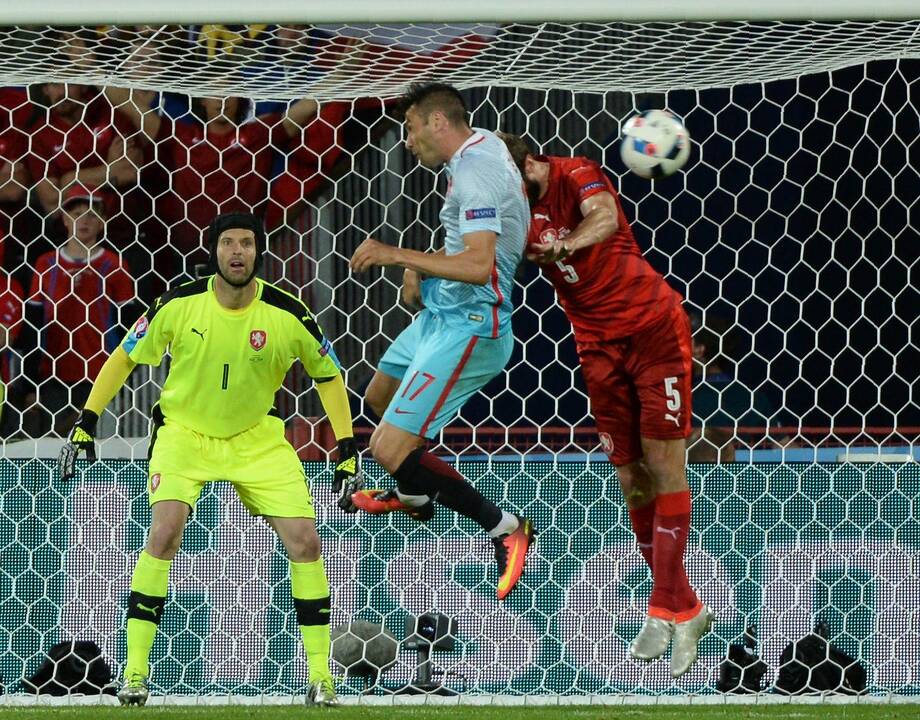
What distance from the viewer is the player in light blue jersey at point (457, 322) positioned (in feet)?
17.9

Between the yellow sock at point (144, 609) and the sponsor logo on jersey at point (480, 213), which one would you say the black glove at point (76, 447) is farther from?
the sponsor logo on jersey at point (480, 213)

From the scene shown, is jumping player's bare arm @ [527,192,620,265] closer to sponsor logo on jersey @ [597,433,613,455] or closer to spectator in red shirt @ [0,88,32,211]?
sponsor logo on jersey @ [597,433,613,455]

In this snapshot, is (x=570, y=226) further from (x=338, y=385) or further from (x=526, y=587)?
(x=526, y=587)

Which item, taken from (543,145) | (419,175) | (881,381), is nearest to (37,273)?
(419,175)

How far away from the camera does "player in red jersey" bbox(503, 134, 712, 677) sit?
19.0 feet

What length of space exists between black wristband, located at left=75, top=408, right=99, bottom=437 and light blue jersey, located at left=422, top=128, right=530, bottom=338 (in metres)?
1.38

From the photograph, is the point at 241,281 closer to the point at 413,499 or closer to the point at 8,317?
the point at 413,499

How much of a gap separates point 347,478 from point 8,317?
1.94 meters

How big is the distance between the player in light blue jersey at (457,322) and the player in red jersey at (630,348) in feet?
0.91

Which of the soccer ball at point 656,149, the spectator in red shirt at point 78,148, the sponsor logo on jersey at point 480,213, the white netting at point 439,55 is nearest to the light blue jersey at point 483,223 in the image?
the sponsor logo on jersey at point 480,213

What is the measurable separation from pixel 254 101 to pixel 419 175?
84 centimetres

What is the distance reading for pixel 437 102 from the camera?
5617 millimetres

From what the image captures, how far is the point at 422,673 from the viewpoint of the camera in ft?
22.2

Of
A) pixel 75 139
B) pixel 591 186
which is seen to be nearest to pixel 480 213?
pixel 591 186
